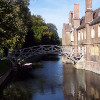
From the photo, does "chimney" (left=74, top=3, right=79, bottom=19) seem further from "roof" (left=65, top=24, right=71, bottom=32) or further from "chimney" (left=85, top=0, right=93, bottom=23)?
"chimney" (left=85, top=0, right=93, bottom=23)

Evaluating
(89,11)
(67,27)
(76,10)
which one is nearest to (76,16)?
(76,10)

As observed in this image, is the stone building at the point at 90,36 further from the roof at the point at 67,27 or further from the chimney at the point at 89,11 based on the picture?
the roof at the point at 67,27

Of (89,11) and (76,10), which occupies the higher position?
(76,10)

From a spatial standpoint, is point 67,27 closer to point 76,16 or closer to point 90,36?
point 76,16

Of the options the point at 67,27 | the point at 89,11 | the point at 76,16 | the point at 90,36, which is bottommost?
the point at 90,36

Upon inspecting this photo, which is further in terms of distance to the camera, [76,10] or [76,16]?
[76,10]

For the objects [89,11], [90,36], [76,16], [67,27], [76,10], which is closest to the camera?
[90,36]

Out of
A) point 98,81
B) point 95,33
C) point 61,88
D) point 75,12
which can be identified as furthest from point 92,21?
point 61,88

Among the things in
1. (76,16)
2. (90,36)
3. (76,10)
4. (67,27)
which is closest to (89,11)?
(90,36)

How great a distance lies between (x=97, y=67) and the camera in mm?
22531

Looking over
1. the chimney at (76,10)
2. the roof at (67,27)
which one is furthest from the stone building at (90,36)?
the roof at (67,27)

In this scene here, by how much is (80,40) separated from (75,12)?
5960 mm

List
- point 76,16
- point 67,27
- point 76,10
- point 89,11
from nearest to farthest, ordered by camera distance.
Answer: point 89,11
point 76,16
point 76,10
point 67,27

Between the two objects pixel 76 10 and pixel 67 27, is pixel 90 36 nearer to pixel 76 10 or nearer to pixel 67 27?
pixel 76 10
